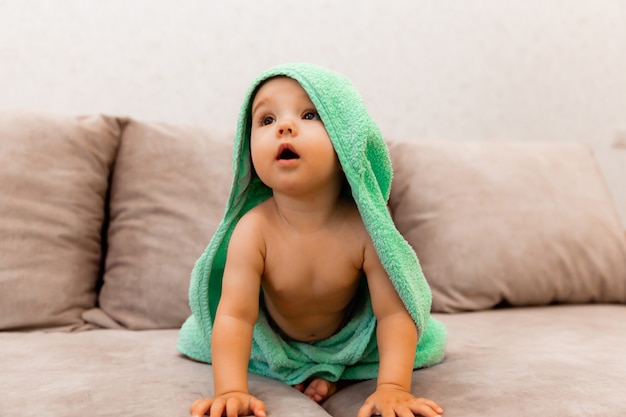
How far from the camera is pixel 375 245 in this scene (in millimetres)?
886

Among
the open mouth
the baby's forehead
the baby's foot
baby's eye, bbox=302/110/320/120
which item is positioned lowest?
the baby's foot

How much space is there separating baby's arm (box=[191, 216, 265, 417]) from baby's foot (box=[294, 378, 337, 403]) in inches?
5.4

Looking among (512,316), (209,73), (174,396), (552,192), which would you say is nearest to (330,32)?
(209,73)

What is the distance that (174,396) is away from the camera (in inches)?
33.0

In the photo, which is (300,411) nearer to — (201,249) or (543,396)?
(543,396)

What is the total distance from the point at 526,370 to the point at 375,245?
1.01 feet

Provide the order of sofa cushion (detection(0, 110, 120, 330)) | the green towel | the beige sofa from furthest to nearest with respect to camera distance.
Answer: sofa cushion (detection(0, 110, 120, 330)) < the beige sofa < the green towel

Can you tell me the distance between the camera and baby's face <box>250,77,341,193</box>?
2.80 ft

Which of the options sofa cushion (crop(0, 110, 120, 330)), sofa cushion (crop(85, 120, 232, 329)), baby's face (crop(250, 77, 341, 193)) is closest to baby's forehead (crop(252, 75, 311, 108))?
baby's face (crop(250, 77, 341, 193))

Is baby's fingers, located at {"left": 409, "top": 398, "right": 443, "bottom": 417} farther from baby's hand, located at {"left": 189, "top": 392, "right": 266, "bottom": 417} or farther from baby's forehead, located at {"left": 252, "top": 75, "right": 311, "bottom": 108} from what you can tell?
baby's forehead, located at {"left": 252, "top": 75, "right": 311, "bottom": 108}

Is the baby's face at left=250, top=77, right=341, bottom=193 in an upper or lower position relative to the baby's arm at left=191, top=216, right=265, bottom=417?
upper

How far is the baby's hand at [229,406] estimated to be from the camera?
2.48 ft

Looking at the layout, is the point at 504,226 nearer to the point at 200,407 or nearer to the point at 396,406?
the point at 396,406

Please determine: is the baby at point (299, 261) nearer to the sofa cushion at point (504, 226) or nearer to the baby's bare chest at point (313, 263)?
the baby's bare chest at point (313, 263)
